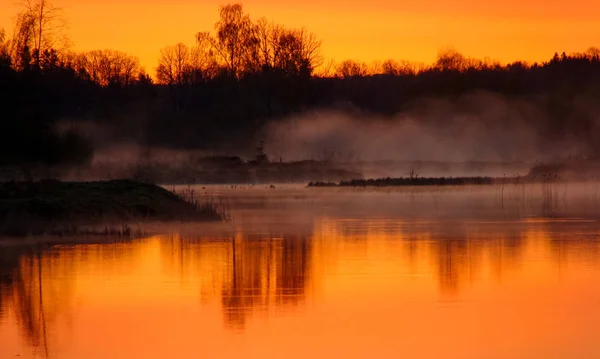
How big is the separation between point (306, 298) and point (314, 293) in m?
0.59

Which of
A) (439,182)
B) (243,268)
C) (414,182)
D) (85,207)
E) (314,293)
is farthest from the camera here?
(439,182)

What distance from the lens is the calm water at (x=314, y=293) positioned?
16.4 m

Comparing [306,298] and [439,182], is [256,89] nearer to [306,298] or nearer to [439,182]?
[439,182]

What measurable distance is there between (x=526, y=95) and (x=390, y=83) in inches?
401

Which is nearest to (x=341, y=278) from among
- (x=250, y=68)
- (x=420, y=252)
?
(x=420, y=252)

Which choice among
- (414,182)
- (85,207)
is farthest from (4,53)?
(414,182)

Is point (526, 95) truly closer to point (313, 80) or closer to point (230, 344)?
point (313, 80)

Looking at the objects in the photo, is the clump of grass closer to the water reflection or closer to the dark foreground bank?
the dark foreground bank

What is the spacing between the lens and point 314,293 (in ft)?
68.9

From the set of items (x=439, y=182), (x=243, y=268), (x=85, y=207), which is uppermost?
(x=439, y=182)

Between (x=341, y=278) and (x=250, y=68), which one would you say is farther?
(x=250, y=68)

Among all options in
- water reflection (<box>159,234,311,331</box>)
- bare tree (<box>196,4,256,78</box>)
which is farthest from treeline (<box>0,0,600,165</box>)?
water reflection (<box>159,234,311,331</box>)

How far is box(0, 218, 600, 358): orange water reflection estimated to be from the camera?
16312 millimetres

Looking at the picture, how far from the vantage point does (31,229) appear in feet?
106
